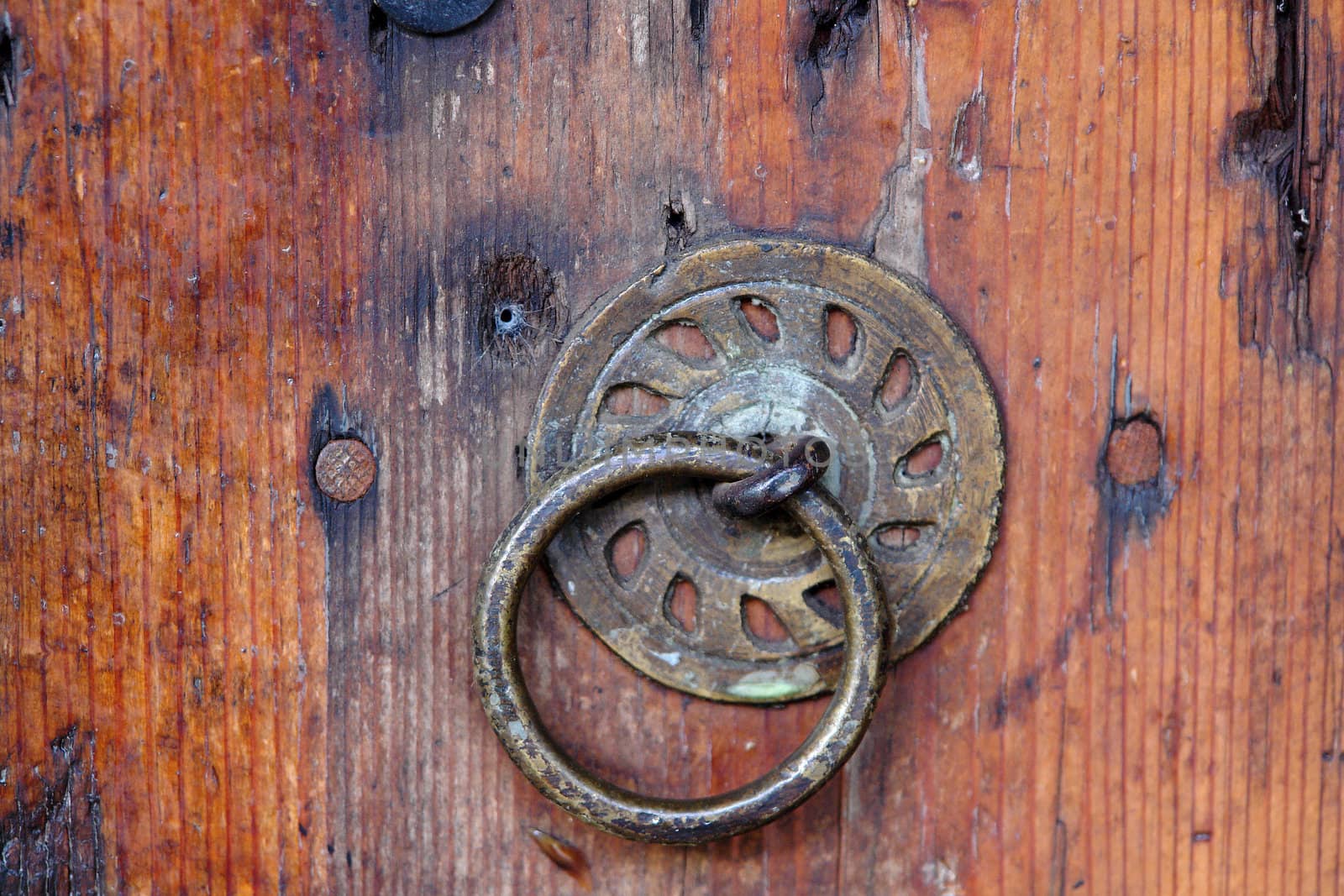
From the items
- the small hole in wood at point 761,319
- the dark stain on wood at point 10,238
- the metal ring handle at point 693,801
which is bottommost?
the metal ring handle at point 693,801

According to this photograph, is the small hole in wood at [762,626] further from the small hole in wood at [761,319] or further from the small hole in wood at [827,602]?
the small hole in wood at [761,319]

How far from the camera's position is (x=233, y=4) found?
51 centimetres

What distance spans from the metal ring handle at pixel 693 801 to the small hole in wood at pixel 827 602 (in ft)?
0.17

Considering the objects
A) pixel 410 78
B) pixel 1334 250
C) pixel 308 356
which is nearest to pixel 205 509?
pixel 308 356

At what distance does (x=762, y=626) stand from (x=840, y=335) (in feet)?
0.52

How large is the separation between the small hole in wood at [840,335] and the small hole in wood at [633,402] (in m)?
0.09

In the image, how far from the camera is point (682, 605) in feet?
1.73

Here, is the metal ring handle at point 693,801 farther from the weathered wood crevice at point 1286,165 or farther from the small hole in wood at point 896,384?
the weathered wood crevice at point 1286,165

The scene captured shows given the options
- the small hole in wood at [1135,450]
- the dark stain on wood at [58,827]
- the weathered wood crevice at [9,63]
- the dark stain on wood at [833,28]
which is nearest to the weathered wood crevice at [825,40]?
the dark stain on wood at [833,28]

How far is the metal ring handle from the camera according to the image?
0.46 metres

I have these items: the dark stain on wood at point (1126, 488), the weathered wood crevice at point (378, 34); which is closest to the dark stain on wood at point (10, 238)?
the weathered wood crevice at point (378, 34)

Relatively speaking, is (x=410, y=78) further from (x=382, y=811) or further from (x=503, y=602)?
Result: (x=382, y=811)

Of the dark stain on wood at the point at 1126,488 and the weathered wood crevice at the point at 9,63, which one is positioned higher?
the weathered wood crevice at the point at 9,63

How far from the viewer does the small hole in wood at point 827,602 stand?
52 cm
